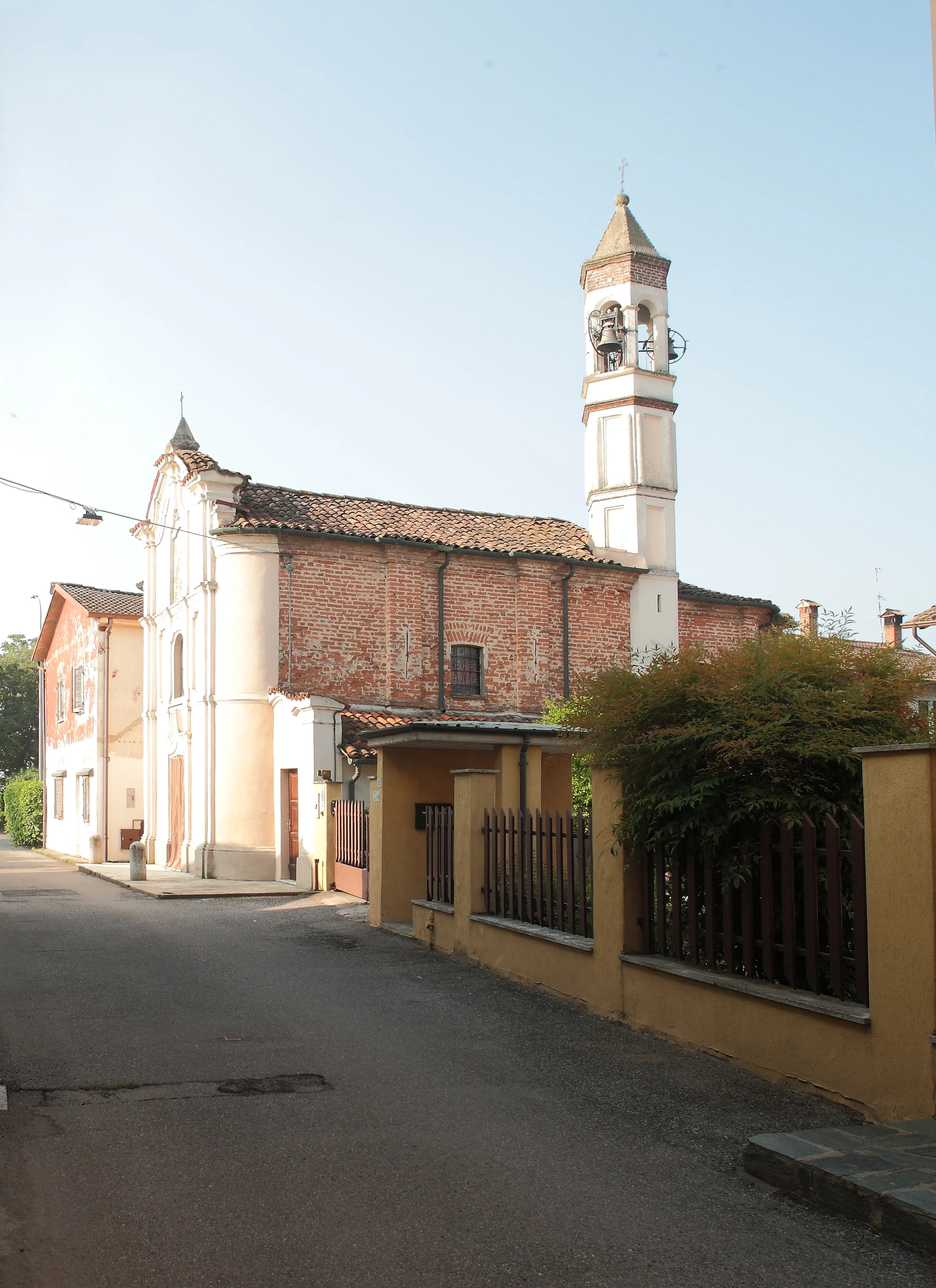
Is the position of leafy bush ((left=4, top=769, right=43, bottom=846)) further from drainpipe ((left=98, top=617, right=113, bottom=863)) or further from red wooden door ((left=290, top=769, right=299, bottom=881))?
red wooden door ((left=290, top=769, right=299, bottom=881))

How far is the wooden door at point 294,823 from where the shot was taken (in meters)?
23.9

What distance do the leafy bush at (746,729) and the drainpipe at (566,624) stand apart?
19642mm

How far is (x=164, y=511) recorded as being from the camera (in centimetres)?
2967

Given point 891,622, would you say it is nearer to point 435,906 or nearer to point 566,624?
point 566,624

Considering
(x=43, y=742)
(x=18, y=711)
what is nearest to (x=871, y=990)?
(x=43, y=742)

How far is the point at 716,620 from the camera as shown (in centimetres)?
3164

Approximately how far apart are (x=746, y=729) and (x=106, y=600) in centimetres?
3151

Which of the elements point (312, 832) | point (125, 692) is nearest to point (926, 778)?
point (312, 832)

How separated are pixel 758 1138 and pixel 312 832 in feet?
56.5

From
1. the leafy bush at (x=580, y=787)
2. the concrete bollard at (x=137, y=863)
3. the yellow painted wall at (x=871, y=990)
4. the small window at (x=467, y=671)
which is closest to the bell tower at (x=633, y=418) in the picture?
the small window at (x=467, y=671)

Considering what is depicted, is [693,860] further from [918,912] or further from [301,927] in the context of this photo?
[301,927]

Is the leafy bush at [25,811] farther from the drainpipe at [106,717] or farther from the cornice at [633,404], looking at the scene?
the cornice at [633,404]

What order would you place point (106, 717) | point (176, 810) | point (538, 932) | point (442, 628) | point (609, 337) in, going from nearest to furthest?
point (538, 932) < point (442, 628) < point (176, 810) < point (609, 337) < point (106, 717)

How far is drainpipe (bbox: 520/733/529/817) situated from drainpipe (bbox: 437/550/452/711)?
1116 centimetres
